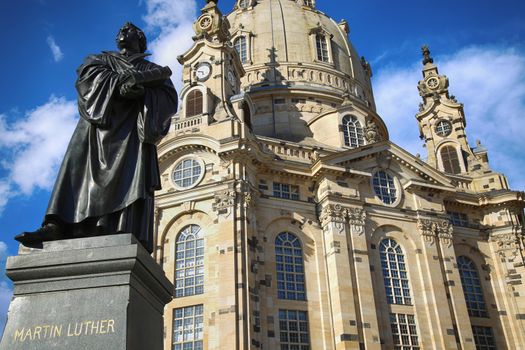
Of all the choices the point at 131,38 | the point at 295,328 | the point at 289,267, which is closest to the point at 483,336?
the point at 295,328

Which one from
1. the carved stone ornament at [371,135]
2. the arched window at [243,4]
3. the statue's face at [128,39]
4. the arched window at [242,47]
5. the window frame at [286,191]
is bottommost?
the statue's face at [128,39]

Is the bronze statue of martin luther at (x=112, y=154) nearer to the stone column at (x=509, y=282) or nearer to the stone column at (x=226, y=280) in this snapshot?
the stone column at (x=226, y=280)

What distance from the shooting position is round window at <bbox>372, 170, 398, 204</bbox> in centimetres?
3369

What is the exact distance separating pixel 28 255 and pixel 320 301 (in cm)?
2461

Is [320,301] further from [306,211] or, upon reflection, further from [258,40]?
[258,40]

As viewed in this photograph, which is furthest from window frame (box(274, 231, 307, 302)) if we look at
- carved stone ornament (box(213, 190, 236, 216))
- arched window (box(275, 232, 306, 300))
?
carved stone ornament (box(213, 190, 236, 216))

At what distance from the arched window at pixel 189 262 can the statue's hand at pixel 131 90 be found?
846 inches

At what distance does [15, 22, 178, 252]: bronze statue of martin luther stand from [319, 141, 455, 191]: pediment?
86.3 ft

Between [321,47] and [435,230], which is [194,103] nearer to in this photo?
[435,230]

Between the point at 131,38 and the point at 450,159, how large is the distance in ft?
127

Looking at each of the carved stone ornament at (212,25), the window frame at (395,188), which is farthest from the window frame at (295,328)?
the carved stone ornament at (212,25)

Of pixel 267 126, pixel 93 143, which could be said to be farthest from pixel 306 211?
pixel 93 143

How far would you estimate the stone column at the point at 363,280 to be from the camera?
2816cm

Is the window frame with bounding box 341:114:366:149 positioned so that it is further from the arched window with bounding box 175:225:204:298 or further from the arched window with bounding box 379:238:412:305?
the arched window with bounding box 175:225:204:298
